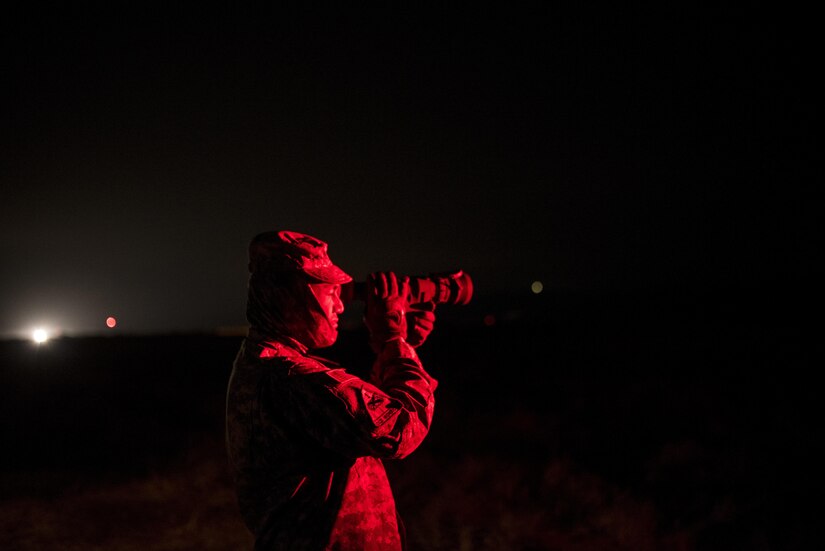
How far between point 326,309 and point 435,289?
42 centimetres

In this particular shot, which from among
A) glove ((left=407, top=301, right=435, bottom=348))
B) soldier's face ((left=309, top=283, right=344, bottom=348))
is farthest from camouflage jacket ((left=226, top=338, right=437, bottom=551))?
glove ((left=407, top=301, right=435, bottom=348))

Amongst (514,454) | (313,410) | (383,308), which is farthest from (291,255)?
(514,454)

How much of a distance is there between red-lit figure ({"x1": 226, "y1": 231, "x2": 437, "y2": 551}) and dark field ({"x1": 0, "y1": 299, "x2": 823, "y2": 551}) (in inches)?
255

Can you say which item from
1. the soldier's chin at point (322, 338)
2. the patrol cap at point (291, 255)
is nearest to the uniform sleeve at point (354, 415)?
the soldier's chin at point (322, 338)

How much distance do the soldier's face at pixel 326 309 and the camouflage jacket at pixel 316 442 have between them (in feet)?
0.36

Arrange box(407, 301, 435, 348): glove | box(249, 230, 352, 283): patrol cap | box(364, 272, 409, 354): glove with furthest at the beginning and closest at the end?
box(407, 301, 435, 348): glove, box(364, 272, 409, 354): glove, box(249, 230, 352, 283): patrol cap

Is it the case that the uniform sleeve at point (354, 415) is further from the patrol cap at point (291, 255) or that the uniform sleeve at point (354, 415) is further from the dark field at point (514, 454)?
the dark field at point (514, 454)

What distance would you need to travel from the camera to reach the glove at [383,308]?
204 centimetres

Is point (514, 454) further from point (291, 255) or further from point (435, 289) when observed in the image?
point (291, 255)

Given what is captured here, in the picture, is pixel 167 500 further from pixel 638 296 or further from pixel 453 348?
pixel 638 296

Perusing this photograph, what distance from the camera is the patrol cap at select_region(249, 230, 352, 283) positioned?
1925 millimetres

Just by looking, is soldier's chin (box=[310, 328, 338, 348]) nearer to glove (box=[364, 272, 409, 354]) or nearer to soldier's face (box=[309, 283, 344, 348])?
soldier's face (box=[309, 283, 344, 348])

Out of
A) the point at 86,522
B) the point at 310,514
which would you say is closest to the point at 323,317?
the point at 310,514

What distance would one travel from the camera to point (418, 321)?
2217 mm
